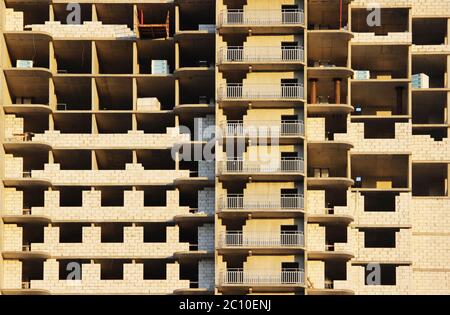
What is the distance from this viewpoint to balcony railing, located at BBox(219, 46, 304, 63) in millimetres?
146000

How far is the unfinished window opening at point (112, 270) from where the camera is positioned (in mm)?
146750

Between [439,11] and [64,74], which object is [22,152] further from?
[439,11]

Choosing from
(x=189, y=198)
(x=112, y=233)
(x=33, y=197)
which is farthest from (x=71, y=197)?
(x=189, y=198)

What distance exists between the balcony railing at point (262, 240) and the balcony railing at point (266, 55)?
1493cm

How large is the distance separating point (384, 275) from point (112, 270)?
23116 mm

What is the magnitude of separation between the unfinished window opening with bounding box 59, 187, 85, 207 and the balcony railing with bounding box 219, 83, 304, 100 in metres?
15.3

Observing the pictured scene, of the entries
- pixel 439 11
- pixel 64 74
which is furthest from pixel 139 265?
pixel 439 11

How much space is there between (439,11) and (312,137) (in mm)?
17378

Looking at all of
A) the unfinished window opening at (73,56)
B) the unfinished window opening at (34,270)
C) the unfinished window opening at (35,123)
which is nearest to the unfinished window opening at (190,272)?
the unfinished window opening at (34,270)

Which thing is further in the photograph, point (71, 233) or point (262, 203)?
point (71, 233)

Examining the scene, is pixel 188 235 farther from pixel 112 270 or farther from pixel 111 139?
pixel 111 139

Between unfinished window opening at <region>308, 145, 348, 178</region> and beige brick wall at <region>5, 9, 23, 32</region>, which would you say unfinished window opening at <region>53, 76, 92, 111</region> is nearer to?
beige brick wall at <region>5, 9, 23, 32</region>

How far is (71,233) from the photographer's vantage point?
149 meters

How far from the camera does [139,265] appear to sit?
14512cm
